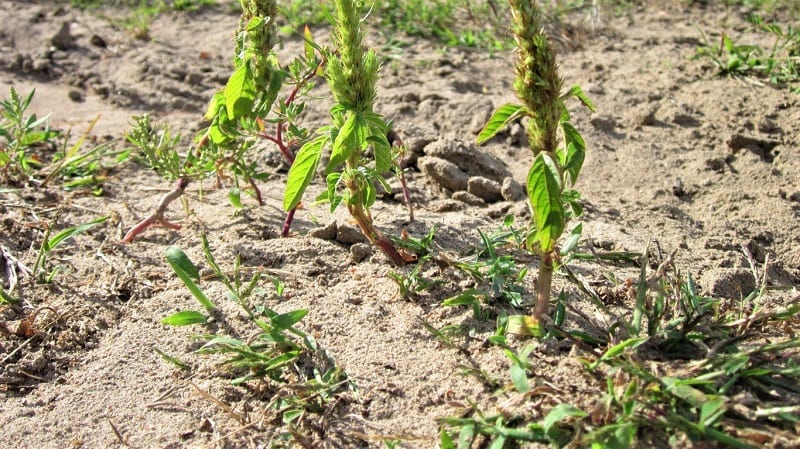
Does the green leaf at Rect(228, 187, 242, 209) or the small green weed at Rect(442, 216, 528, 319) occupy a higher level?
the green leaf at Rect(228, 187, 242, 209)

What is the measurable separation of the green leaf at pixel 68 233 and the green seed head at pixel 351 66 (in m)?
1.24

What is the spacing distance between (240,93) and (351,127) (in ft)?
1.86

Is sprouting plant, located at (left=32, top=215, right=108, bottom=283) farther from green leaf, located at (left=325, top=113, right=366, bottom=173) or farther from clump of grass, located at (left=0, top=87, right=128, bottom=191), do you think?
green leaf, located at (left=325, top=113, right=366, bottom=173)

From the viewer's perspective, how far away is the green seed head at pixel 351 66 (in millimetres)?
2342

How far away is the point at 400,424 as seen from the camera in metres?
2.24

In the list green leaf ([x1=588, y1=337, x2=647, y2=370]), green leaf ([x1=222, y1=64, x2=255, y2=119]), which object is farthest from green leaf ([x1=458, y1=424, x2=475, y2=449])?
green leaf ([x1=222, y1=64, x2=255, y2=119])

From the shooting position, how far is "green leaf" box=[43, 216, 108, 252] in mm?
3027

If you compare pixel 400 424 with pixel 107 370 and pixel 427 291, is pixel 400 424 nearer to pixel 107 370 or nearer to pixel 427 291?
pixel 427 291

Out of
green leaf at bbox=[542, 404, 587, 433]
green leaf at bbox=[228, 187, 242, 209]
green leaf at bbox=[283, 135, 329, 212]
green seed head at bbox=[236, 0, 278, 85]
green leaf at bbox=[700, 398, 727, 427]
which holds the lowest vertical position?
green leaf at bbox=[542, 404, 587, 433]

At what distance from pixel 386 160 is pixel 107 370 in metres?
1.09

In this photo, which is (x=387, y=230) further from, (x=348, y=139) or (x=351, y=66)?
(x=351, y=66)

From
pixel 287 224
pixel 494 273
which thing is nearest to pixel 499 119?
pixel 494 273

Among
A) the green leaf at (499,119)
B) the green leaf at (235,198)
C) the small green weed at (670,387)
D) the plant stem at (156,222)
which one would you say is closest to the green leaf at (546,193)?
the green leaf at (499,119)

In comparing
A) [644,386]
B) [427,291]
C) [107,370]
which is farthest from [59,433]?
[644,386]
